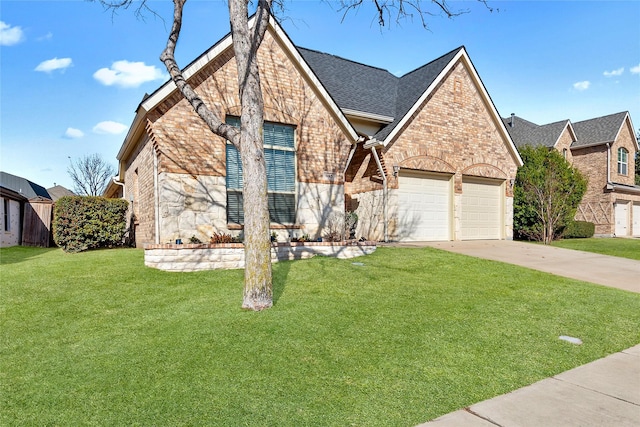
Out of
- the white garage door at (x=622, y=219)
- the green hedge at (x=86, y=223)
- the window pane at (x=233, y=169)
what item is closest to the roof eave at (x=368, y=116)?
the window pane at (x=233, y=169)

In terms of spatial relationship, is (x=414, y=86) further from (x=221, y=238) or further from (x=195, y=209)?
(x=221, y=238)

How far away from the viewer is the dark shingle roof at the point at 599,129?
83.9ft

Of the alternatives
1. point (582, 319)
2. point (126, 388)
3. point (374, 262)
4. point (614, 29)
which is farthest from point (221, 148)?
point (614, 29)

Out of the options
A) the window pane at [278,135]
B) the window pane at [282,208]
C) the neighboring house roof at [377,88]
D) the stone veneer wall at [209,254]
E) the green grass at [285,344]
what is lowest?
the green grass at [285,344]

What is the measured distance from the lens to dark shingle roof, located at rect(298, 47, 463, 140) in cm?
1504

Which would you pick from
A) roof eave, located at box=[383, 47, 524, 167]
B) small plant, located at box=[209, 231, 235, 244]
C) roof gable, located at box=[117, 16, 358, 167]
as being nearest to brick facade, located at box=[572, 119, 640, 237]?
roof eave, located at box=[383, 47, 524, 167]

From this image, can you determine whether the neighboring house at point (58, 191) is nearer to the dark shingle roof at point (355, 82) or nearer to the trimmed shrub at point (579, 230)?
the dark shingle roof at point (355, 82)

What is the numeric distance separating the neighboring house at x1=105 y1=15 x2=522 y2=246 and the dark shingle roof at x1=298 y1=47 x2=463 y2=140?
0.25 feet

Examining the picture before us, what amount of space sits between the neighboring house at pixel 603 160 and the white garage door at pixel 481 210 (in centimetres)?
1005

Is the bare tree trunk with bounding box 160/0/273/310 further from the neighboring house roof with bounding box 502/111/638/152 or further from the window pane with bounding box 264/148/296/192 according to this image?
the neighboring house roof with bounding box 502/111/638/152

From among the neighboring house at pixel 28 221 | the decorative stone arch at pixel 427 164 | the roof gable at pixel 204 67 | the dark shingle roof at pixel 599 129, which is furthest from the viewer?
the dark shingle roof at pixel 599 129

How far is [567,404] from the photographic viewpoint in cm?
322

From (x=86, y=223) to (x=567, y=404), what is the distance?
44.4 feet

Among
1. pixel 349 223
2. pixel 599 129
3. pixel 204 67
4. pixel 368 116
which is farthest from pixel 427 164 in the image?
pixel 599 129
